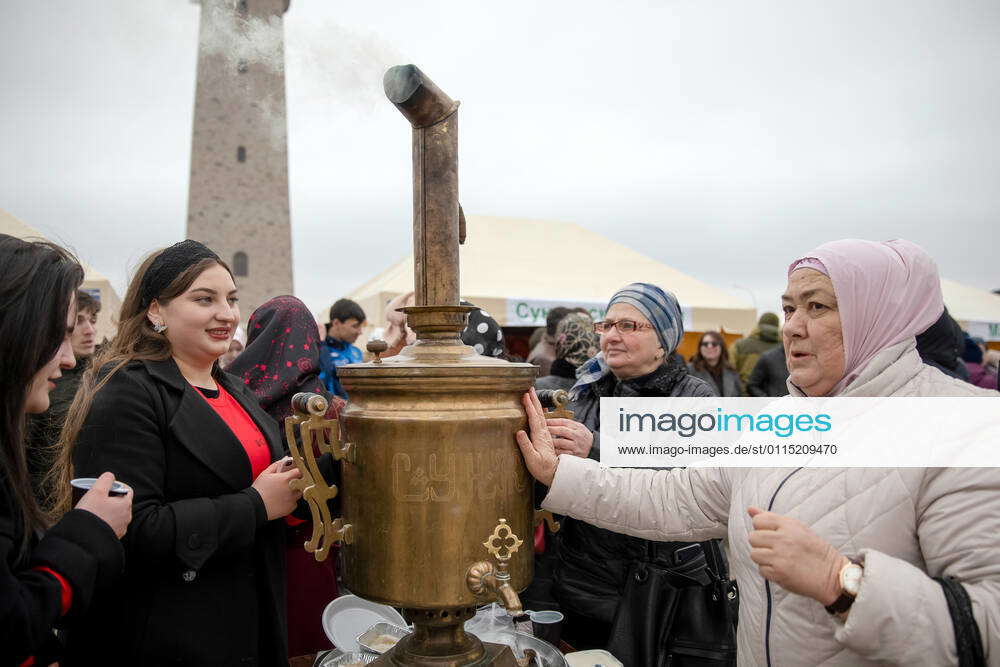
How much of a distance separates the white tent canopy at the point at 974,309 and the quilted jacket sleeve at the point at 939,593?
37.5 feet

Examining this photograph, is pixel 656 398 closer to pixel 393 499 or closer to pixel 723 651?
pixel 723 651

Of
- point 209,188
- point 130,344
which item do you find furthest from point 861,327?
point 209,188

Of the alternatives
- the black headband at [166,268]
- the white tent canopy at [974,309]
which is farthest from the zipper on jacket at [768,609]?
the white tent canopy at [974,309]

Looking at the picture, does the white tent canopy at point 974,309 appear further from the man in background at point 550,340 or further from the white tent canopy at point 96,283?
the white tent canopy at point 96,283

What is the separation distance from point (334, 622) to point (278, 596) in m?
0.28

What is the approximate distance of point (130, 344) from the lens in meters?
1.71

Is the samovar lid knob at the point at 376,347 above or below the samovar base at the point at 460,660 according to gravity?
above

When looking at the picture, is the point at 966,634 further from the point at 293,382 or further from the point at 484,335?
the point at 484,335

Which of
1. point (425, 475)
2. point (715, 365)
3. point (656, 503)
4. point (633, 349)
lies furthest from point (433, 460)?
point (715, 365)

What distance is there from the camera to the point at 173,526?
1.45 meters

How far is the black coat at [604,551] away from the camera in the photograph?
2.14m

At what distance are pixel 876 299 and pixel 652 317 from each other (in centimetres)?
106

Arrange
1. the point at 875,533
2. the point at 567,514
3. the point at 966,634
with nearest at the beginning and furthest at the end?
the point at 966,634 → the point at 875,533 → the point at 567,514

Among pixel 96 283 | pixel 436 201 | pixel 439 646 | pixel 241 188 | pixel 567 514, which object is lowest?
pixel 439 646
